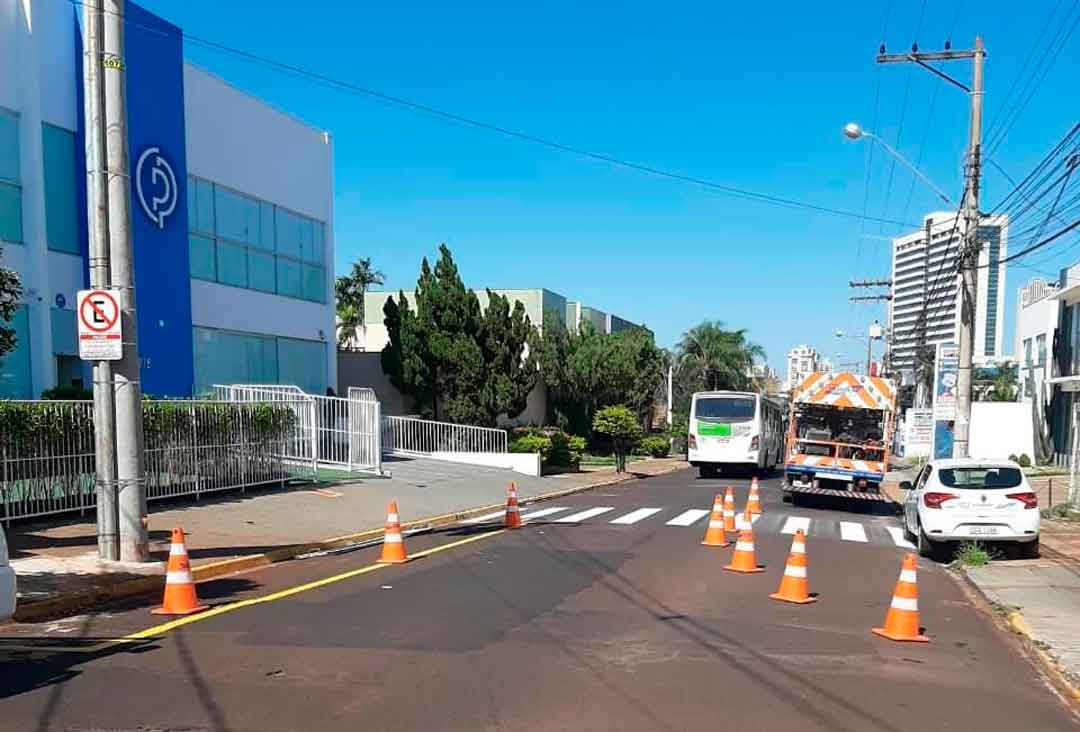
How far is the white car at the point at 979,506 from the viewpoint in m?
13.0

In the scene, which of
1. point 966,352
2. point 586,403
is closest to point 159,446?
point 966,352

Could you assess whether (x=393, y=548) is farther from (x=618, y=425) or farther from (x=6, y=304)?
(x=618, y=425)

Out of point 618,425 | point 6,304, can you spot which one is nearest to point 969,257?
point 618,425

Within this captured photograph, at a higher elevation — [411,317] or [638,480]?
[411,317]

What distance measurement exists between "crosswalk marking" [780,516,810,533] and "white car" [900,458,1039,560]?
303cm

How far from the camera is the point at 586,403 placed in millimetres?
45656

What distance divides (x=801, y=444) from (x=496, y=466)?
10544 mm

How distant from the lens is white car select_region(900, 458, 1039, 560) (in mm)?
13008

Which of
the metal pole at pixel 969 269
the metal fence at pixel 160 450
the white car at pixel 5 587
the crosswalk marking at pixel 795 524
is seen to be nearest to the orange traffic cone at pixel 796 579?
the crosswalk marking at pixel 795 524

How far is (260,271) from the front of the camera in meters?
26.2

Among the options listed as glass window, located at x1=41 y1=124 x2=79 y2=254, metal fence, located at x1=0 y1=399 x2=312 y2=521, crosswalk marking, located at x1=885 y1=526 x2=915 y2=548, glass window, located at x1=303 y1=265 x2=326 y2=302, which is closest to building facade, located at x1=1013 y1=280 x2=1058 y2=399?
crosswalk marking, located at x1=885 y1=526 x2=915 y2=548

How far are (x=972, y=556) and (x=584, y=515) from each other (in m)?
8.01

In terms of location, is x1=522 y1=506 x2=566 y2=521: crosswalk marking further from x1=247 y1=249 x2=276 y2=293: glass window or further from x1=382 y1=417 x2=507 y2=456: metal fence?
x1=247 y1=249 x2=276 y2=293: glass window

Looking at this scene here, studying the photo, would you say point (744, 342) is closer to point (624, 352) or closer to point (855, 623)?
point (624, 352)
